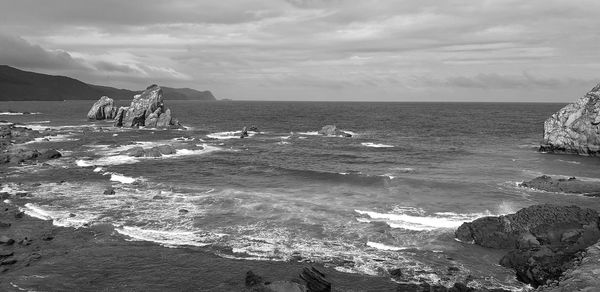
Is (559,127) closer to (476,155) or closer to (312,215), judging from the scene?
(476,155)

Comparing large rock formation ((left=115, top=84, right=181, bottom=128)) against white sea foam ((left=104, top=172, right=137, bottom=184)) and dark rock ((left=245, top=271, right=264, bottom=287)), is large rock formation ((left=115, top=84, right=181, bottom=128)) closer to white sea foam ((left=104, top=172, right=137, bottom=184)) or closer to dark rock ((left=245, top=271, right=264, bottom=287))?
white sea foam ((left=104, top=172, right=137, bottom=184))

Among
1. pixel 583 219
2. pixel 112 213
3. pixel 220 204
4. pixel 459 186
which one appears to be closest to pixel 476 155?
pixel 459 186

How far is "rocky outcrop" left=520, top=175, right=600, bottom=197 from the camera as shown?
58.6 m

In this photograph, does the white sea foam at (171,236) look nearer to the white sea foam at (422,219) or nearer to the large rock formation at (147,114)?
the white sea foam at (422,219)

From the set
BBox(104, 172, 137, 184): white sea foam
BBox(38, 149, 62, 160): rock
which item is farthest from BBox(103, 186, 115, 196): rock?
BBox(38, 149, 62, 160): rock

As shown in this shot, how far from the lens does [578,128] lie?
91.9 m

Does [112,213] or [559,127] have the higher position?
[559,127]

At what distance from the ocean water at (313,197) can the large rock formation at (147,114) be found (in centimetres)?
4524

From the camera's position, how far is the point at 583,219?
137 ft

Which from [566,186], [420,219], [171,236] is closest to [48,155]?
[171,236]

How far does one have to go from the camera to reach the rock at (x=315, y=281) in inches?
1206

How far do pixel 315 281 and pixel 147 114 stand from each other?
135 metres

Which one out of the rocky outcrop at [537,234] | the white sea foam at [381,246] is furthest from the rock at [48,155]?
the rocky outcrop at [537,234]

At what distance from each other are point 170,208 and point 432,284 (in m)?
31.0
